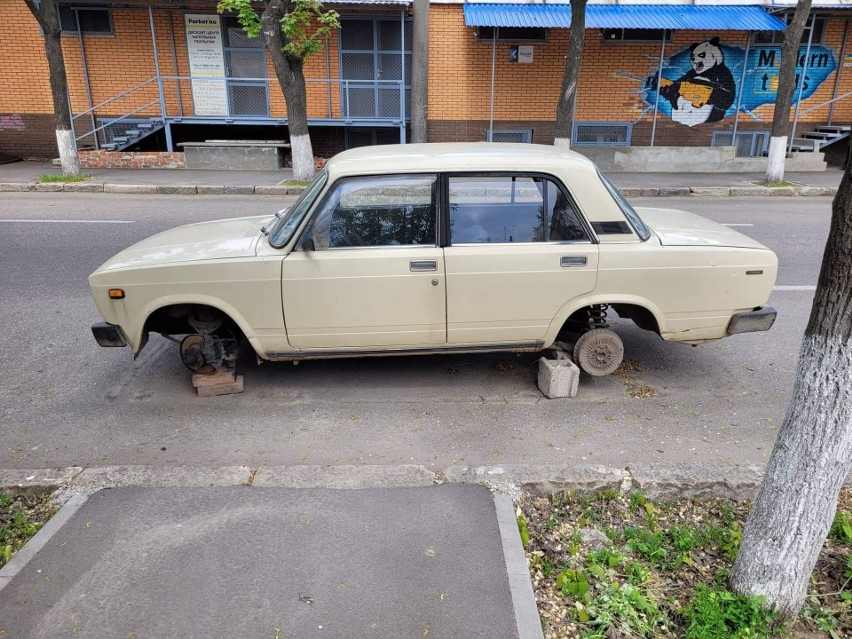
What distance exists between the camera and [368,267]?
4.45 m

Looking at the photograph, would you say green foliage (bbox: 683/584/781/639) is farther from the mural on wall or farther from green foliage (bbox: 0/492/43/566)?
the mural on wall

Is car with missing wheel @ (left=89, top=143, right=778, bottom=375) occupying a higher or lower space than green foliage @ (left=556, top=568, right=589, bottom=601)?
higher

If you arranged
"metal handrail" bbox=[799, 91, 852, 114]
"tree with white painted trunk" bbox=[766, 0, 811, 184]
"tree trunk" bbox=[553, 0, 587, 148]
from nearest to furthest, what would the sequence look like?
"tree trunk" bbox=[553, 0, 587, 148] → "tree with white painted trunk" bbox=[766, 0, 811, 184] → "metal handrail" bbox=[799, 91, 852, 114]

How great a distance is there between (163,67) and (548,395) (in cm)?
1717

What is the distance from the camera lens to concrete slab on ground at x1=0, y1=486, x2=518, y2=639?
2.74 metres

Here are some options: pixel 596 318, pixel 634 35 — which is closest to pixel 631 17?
pixel 634 35

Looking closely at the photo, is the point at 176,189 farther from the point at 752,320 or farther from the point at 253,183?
the point at 752,320

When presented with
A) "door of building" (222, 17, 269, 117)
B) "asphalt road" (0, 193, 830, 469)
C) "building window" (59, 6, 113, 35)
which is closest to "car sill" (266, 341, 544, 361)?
"asphalt road" (0, 193, 830, 469)

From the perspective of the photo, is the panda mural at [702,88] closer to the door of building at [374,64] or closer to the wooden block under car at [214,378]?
the door of building at [374,64]

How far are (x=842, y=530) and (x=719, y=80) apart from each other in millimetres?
18544

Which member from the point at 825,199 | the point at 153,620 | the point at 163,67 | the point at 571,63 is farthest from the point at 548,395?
the point at 163,67

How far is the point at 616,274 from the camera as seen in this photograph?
461 centimetres

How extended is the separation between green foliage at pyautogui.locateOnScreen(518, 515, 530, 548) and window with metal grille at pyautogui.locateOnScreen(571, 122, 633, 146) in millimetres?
17049

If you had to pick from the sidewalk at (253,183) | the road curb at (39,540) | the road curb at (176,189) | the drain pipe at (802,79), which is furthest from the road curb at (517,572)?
the drain pipe at (802,79)
